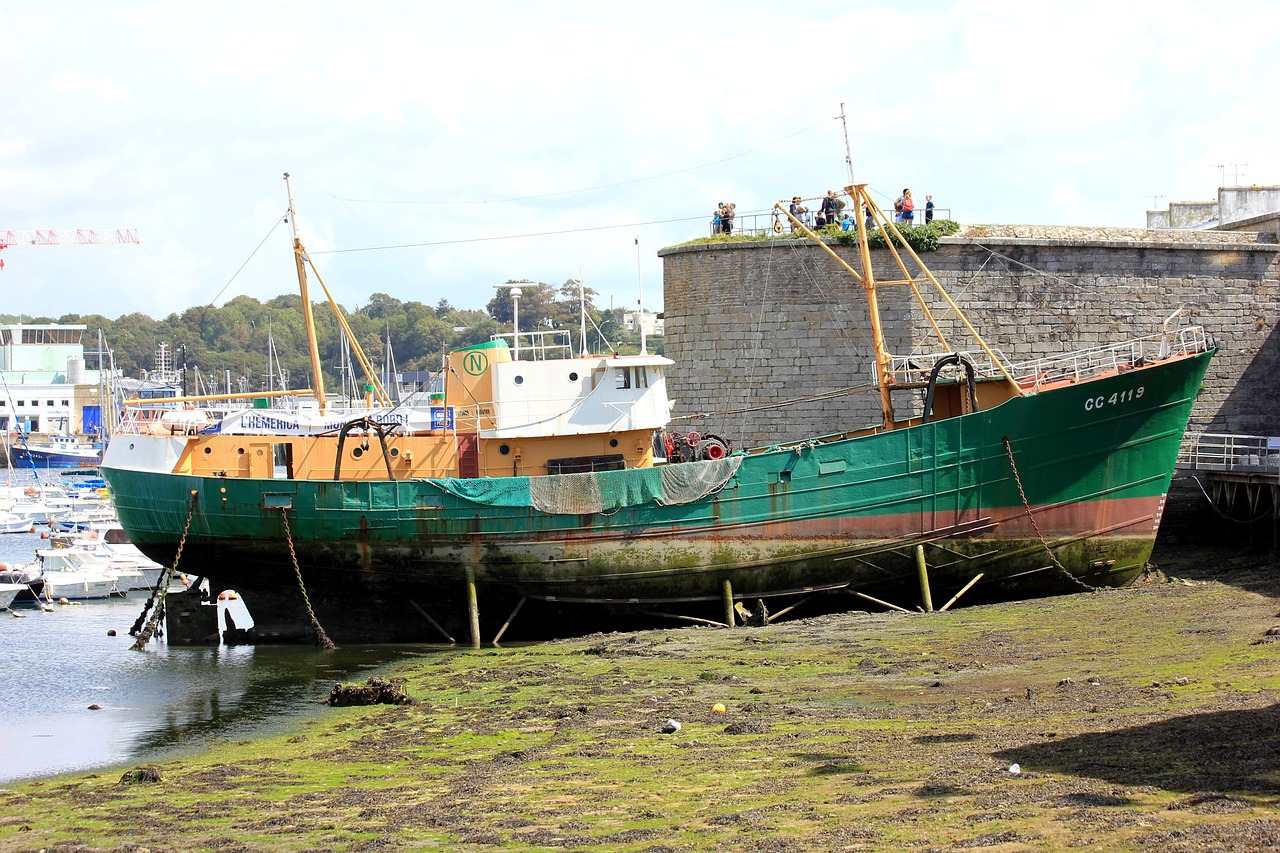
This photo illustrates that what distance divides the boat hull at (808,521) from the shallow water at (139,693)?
6.10 ft

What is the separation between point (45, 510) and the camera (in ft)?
186

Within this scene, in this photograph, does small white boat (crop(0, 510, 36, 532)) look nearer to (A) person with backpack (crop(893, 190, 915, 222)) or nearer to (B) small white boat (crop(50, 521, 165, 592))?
(B) small white boat (crop(50, 521, 165, 592))

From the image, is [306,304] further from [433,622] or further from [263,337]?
[263,337]

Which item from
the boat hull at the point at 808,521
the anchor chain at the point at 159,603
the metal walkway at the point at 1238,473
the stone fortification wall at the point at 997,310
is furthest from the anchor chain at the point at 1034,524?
the anchor chain at the point at 159,603

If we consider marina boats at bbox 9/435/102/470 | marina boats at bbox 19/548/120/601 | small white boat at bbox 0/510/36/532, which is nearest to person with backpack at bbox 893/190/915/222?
marina boats at bbox 19/548/120/601

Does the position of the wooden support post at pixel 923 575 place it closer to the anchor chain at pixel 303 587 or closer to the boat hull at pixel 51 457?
the anchor chain at pixel 303 587

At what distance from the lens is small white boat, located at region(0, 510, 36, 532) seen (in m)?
53.7

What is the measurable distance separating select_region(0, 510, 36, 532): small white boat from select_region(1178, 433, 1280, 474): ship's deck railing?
44465mm

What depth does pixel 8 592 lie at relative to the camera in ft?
106

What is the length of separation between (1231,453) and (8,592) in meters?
28.2

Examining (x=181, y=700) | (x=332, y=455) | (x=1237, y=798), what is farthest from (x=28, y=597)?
(x=1237, y=798)

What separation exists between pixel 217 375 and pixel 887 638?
13756cm

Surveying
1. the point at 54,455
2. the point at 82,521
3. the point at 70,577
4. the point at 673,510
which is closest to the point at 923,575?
the point at 673,510

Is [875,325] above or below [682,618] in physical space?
above
